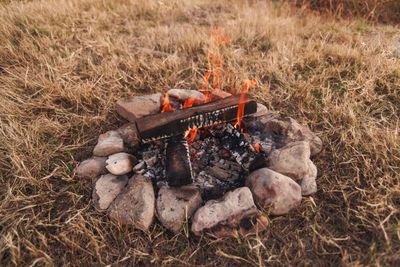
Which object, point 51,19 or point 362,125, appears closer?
point 362,125

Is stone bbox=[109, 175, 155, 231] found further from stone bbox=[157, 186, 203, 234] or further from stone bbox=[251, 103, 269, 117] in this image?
stone bbox=[251, 103, 269, 117]

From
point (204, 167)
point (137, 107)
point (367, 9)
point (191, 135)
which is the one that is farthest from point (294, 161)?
point (367, 9)

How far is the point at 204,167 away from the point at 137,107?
0.89 metres

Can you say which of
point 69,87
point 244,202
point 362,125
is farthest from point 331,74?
point 69,87

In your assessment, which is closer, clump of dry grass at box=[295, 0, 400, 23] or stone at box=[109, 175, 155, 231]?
stone at box=[109, 175, 155, 231]

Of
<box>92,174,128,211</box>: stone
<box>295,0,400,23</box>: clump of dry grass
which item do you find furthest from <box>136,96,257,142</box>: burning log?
<box>295,0,400,23</box>: clump of dry grass

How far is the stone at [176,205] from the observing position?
2.37m

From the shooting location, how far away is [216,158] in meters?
2.75

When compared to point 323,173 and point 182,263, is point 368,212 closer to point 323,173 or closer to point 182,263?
point 323,173

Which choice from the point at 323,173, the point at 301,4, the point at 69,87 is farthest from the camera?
the point at 301,4

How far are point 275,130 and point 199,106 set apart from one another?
727 mm

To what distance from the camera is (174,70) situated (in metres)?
3.88

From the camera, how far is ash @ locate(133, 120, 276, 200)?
260 cm

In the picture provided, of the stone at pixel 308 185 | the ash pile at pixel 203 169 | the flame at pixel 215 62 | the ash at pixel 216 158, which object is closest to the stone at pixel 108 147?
the ash pile at pixel 203 169
